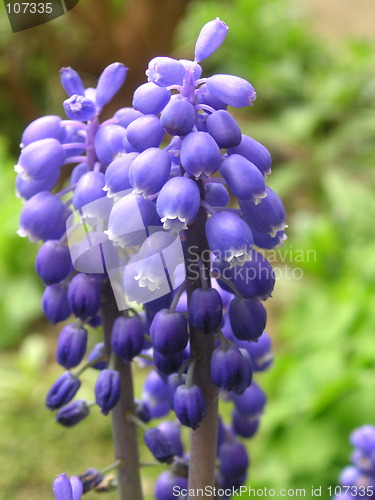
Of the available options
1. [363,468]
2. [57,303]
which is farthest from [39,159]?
[363,468]

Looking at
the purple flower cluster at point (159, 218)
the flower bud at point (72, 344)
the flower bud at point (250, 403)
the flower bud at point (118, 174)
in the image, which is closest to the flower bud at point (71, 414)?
the purple flower cluster at point (159, 218)

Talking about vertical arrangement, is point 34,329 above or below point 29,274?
below

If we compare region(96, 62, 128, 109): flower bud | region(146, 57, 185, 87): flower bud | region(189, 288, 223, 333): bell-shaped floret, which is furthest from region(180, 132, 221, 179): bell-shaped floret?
region(96, 62, 128, 109): flower bud

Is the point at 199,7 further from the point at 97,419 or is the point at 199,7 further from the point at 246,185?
the point at 246,185

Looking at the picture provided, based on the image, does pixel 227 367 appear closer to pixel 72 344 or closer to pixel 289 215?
pixel 72 344

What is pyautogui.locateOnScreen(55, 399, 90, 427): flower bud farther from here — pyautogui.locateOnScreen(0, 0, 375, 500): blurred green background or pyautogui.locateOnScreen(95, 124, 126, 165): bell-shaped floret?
pyautogui.locateOnScreen(0, 0, 375, 500): blurred green background

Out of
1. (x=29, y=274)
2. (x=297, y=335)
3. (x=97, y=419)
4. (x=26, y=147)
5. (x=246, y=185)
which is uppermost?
(x=26, y=147)

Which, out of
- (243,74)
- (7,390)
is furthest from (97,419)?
(243,74)
